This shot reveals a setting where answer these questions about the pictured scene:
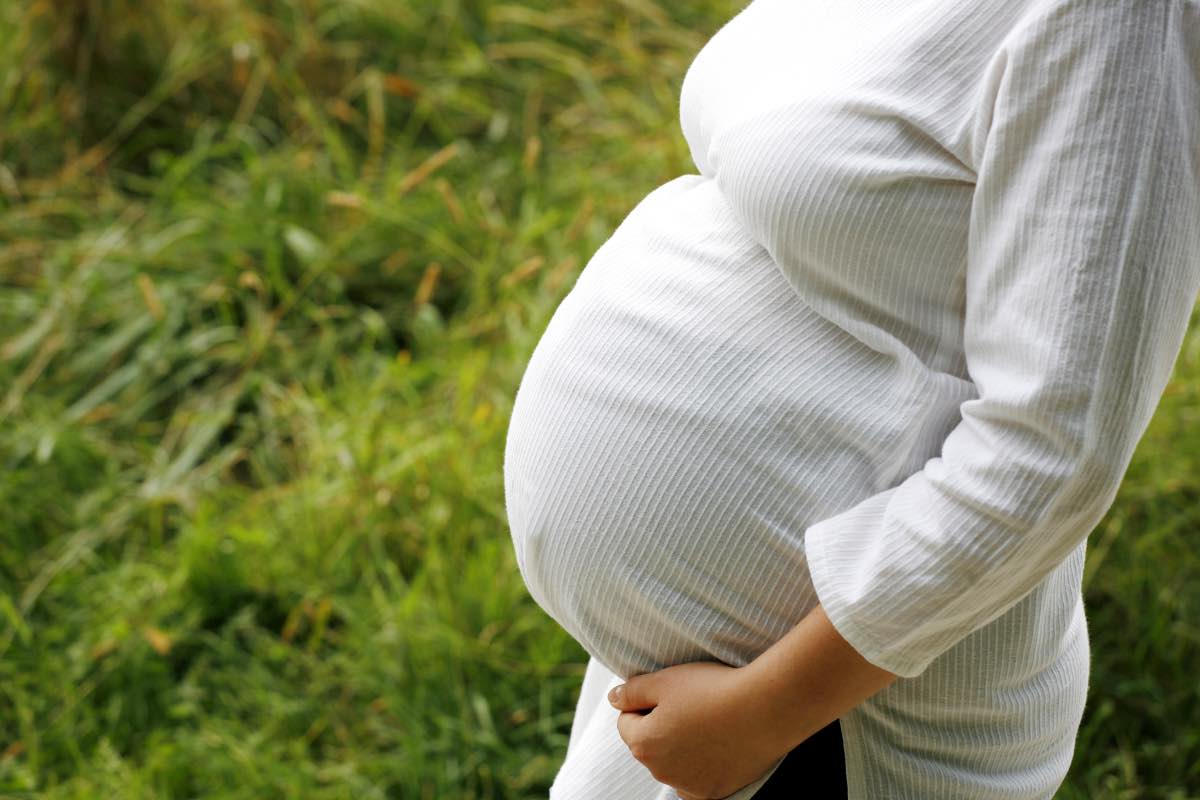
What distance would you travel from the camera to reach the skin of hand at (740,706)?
895 mm

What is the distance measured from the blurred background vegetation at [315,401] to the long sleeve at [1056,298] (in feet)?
3.93

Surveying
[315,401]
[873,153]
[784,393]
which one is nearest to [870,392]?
[784,393]

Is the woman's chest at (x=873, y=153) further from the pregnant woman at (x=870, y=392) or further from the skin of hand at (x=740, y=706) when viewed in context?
the skin of hand at (x=740, y=706)

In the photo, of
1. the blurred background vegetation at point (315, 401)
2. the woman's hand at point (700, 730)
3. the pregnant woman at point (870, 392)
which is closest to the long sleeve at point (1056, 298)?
the pregnant woman at point (870, 392)

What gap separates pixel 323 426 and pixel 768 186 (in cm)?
179

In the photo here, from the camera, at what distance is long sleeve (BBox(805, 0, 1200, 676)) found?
74 cm

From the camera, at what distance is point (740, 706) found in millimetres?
928

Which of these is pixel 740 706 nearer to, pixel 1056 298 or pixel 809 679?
pixel 809 679

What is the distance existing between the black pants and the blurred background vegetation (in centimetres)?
95

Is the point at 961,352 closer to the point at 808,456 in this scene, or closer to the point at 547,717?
the point at 808,456

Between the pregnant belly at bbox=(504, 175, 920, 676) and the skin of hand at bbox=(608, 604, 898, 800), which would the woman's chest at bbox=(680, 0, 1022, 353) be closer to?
the pregnant belly at bbox=(504, 175, 920, 676)

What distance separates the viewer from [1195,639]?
6.63ft

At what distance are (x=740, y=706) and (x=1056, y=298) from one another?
0.38 m

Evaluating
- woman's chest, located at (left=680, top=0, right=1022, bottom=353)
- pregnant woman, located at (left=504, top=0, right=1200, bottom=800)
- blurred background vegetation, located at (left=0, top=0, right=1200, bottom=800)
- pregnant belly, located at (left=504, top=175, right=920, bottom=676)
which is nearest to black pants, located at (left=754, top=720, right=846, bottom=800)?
pregnant woman, located at (left=504, top=0, right=1200, bottom=800)
